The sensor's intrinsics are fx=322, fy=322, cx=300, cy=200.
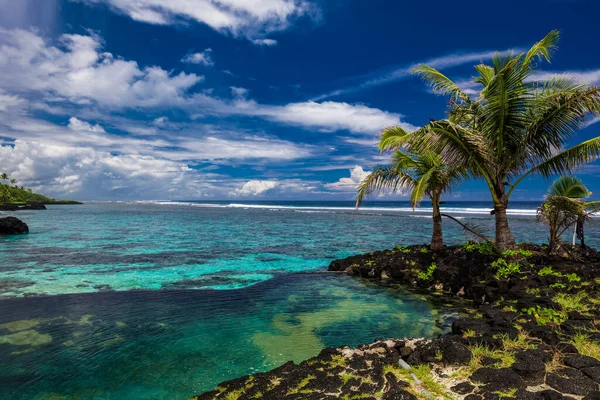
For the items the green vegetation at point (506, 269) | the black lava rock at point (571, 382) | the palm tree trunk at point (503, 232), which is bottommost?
the black lava rock at point (571, 382)

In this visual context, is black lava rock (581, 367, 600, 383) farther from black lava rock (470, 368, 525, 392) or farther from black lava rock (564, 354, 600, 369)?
black lava rock (470, 368, 525, 392)

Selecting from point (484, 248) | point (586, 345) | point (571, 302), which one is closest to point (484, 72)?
point (484, 248)

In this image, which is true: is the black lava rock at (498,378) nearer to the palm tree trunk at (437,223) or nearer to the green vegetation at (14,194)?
the palm tree trunk at (437,223)

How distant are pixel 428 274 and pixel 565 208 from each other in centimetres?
582

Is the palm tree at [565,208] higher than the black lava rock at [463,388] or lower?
higher

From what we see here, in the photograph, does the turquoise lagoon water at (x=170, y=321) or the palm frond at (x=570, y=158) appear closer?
the turquoise lagoon water at (x=170, y=321)

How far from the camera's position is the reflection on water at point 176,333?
19.4 feet

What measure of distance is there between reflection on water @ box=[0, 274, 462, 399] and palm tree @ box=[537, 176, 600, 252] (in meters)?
6.72

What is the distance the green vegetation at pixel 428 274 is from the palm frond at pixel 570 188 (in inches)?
267

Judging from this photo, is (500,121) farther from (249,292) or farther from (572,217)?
(249,292)

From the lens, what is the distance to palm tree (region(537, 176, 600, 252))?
12.2 metres

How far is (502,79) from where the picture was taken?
10586 millimetres

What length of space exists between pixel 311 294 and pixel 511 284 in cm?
634

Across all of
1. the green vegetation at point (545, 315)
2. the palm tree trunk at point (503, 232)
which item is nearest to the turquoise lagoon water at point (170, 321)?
the green vegetation at point (545, 315)
